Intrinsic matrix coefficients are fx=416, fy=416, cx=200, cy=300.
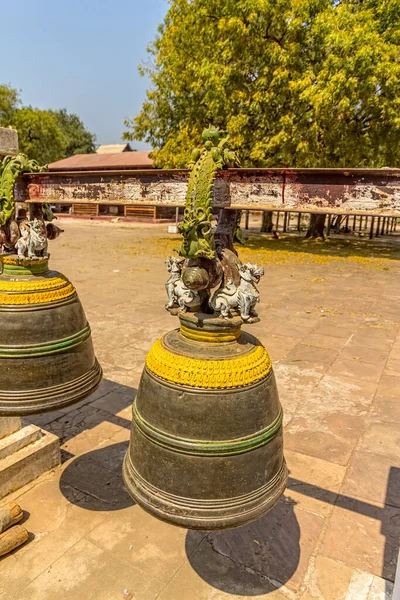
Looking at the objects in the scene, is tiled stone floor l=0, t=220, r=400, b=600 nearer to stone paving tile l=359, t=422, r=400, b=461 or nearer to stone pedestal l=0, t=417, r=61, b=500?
stone paving tile l=359, t=422, r=400, b=461

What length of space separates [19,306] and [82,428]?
3.28 meters

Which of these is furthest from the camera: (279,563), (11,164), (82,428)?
(82,428)

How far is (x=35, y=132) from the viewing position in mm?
43594

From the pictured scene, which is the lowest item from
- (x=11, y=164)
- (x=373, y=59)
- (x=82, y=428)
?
(x=82, y=428)

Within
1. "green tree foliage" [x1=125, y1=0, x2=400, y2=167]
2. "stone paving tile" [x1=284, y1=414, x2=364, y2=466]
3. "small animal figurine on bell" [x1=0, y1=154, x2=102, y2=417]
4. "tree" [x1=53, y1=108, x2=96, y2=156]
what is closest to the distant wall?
"small animal figurine on bell" [x1=0, y1=154, x2=102, y2=417]

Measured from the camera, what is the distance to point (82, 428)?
205 inches

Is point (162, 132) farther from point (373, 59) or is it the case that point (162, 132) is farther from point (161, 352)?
point (161, 352)

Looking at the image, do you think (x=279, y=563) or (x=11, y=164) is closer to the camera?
(x=11, y=164)

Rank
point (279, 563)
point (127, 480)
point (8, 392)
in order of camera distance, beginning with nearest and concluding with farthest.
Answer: point (127, 480)
point (8, 392)
point (279, 563)

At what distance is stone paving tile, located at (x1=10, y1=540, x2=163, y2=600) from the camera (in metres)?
2.96

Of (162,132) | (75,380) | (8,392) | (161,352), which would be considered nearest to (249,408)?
(161,352)

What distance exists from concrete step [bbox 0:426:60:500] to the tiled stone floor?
0.35 feet

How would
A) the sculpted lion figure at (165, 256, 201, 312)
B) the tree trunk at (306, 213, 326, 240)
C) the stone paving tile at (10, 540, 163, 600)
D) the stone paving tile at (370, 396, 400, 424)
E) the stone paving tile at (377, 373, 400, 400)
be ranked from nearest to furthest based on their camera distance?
the sculpted lion figure at (165, 256, 201, 312), the stone paving tile at (10, 540, 163, 600), the stone paving tile at (370, 396, 400, 424), the stone paving tile at (377, 373, 400, 400), the tree trunk at (306, 213, 326, 240)

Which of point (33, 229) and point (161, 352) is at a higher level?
point (33, 229)
